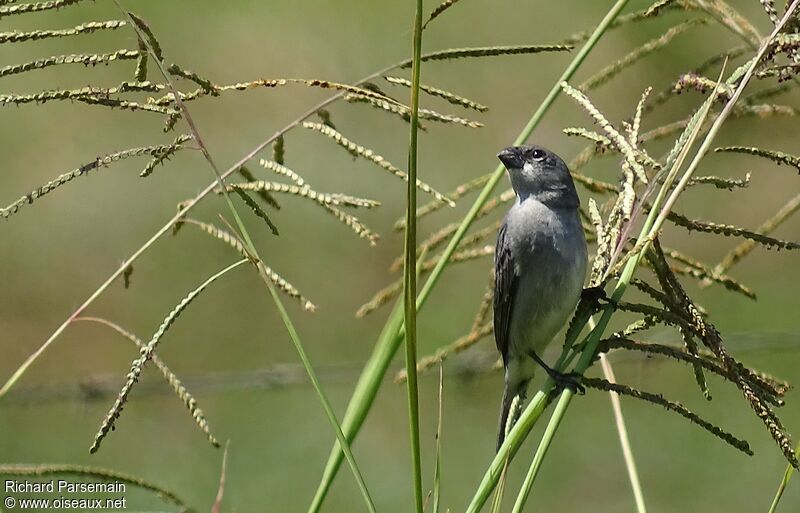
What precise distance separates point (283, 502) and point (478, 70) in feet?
16.7

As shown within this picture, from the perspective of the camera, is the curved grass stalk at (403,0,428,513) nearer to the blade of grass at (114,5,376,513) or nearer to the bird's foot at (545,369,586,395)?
the blade of grass at (114,5,376,513)

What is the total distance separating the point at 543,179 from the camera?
345 cm

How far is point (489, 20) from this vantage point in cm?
1049

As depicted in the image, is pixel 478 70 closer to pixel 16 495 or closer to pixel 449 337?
pixel 449 337

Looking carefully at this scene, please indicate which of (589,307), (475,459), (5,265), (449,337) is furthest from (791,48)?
(5,265)

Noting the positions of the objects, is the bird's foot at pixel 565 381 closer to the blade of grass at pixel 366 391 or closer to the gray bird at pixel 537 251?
the blade of grass at pixel 366 391

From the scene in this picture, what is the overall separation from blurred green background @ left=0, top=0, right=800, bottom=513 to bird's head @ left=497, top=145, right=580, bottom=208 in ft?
3.99

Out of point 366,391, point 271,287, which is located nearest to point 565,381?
point 366,391

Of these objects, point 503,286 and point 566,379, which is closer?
point 566,379

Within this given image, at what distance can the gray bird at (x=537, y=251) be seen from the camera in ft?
10.9

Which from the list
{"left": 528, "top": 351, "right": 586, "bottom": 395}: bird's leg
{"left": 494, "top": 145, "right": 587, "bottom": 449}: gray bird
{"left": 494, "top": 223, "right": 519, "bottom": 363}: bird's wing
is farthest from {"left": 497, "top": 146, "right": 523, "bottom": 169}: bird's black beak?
{"left": 528, "top": 351, "right": 586, "bottom": 395}: bird's leg

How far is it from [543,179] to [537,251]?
0.71 ft

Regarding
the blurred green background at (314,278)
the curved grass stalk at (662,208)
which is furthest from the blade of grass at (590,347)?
the blurred green background at (314,278)

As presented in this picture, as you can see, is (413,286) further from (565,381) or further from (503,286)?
(503,286)
